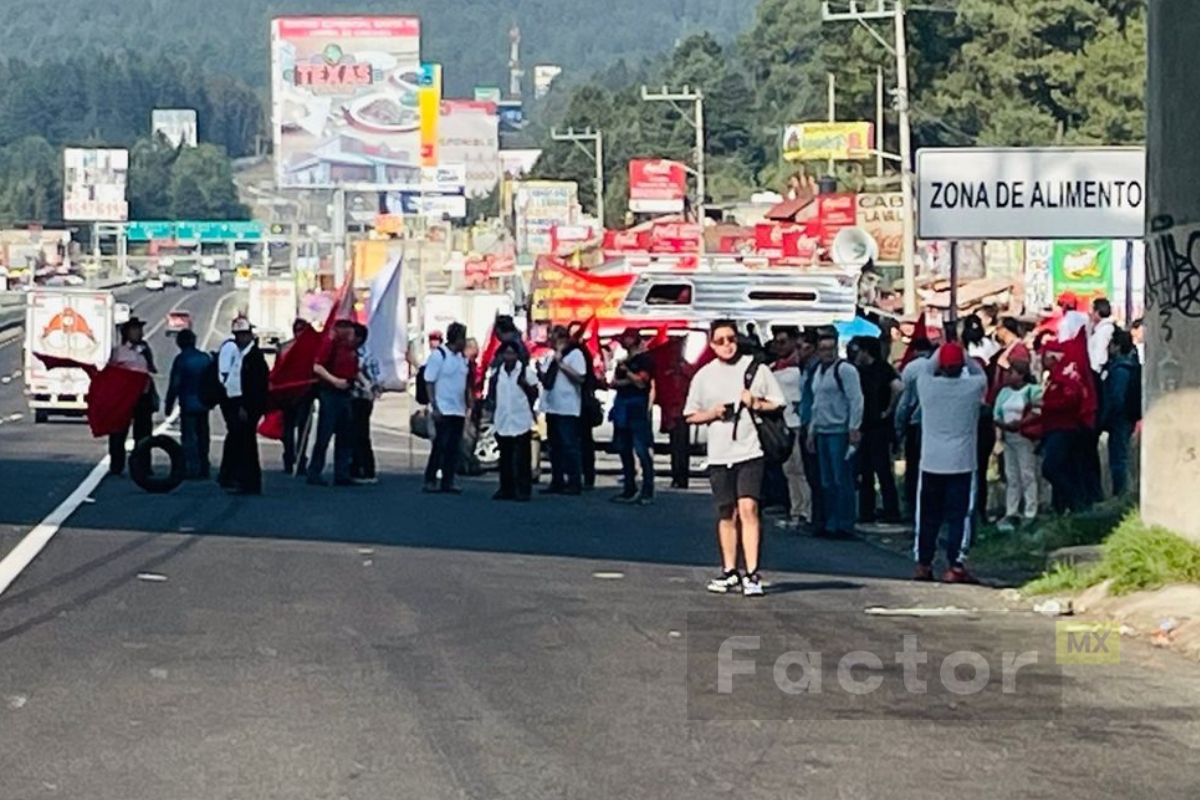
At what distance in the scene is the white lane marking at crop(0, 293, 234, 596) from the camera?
1532 centimetres

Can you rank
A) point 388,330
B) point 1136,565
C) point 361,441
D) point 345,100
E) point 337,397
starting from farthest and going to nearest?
point 345,100 < point 388,330 < point 361,441 < point 337,397 < point 1136,565

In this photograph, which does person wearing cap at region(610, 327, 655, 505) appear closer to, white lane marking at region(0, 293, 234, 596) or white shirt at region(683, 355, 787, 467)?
white lane marking at region(0, 293, 234, 596)

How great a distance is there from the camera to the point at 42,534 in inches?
708

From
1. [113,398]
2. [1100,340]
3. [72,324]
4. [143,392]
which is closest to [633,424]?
[1100,340]

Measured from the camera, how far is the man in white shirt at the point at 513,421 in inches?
898

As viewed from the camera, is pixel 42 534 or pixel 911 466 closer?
pixel 42 534

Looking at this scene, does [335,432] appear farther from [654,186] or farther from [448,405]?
[654,186]

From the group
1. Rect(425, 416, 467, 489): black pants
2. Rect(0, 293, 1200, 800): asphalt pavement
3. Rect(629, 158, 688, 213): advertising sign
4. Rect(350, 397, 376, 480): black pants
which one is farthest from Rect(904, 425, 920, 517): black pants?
Rect(629, 158, 688, 213): advertising sign

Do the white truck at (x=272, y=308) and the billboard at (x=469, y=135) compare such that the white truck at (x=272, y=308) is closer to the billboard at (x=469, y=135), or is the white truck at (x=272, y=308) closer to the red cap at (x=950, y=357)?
the billboard at (x=469, y=135)

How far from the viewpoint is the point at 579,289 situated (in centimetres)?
3231

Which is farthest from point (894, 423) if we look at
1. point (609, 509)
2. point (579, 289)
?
point (579, 289)

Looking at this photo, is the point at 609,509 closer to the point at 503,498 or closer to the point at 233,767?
the point at 503,498

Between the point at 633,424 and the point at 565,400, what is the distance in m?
0.90

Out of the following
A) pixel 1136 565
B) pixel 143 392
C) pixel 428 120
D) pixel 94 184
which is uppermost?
pixel 94 184
